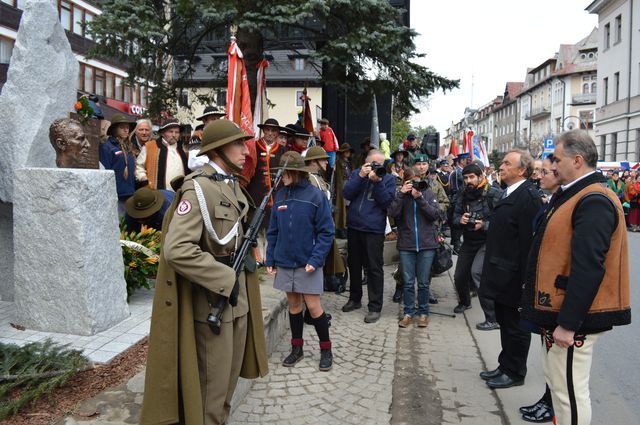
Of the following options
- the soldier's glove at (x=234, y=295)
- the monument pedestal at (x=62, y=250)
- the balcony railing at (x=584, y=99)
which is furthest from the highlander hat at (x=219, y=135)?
the balcony railing at (x=584, y=99)

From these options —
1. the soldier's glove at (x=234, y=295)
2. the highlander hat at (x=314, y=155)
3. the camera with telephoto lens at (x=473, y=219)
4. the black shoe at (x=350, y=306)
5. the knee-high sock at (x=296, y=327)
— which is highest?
the highlander hat at (x=314, y=155)

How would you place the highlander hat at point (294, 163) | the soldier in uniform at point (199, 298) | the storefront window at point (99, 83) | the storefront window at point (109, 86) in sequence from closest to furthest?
the soldier in uniform at point (199, 298), the highlander hat at point (294, 163), the storefront window at point (99, 83), the storefront window at point (109, 86)

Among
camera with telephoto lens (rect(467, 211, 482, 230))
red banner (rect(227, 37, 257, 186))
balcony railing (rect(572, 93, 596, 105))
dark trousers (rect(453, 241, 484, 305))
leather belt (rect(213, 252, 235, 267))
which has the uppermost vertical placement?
balcony railing (rect(572, 93, 596, 105))

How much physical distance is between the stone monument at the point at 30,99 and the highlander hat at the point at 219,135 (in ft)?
9.23

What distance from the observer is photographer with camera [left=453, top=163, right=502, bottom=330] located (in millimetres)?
6555

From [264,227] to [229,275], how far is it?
500cm

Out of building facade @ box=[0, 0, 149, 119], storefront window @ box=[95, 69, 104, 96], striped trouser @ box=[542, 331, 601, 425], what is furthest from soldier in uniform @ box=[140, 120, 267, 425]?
storefront window @ box=[95, 69, 104, 96]

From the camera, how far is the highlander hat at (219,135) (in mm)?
3027

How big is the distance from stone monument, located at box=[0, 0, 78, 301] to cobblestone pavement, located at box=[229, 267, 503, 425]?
2.94m

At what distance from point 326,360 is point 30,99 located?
376 cm

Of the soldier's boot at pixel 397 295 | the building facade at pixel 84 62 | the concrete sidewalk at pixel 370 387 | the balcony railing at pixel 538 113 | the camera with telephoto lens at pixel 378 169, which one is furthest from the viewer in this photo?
the balcony railing at pixel 538 113

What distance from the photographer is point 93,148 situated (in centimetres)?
490

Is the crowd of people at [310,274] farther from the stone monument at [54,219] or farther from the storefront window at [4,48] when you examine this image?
the storefront window at [4,48]

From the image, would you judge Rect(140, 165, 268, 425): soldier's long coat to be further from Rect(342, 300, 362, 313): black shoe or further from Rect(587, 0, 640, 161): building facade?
Rect(587, 0, 640, 161): building facade
